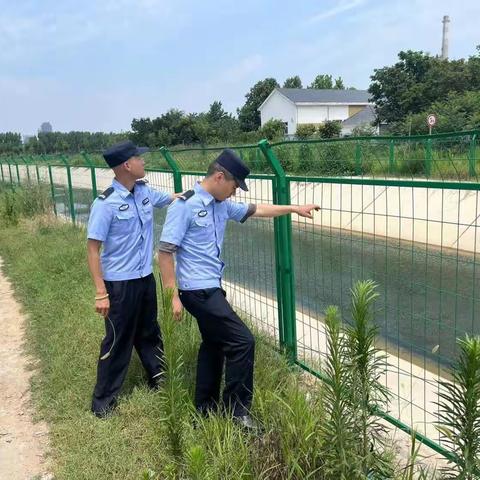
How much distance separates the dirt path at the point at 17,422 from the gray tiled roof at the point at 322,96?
50964 millimetres

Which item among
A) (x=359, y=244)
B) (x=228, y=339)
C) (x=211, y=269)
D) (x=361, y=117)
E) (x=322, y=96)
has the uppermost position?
(x=322, y=96)

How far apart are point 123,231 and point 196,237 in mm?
731

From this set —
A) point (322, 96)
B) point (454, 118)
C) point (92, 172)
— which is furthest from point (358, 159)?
point (322, 96)

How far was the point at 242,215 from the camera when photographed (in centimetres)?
342

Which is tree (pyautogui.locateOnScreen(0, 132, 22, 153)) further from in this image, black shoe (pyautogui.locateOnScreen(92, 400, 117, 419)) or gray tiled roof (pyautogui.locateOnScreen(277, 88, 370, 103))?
black shoe (pyautogui.locateOnScreen(92, 400, 117, 419))

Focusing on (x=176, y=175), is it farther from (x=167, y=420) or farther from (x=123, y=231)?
(x=167, y=420)

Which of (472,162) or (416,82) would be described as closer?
(472,162)

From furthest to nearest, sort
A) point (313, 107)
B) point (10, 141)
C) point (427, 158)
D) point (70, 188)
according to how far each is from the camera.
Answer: point (10, 141), point (313, 107), point (70, 188), point (427, 158)

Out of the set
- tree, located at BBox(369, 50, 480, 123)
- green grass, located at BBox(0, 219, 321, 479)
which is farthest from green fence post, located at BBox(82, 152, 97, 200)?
tree, located at BBox(369, 50, 480, 123)

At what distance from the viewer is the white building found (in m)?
53.8

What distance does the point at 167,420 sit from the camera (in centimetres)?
246

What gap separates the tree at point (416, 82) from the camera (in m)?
34.4

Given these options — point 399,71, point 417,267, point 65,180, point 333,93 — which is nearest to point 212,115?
point 333,93

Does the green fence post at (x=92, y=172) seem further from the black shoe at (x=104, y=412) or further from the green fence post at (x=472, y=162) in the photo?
the green fence post at (x=472, y=162)
